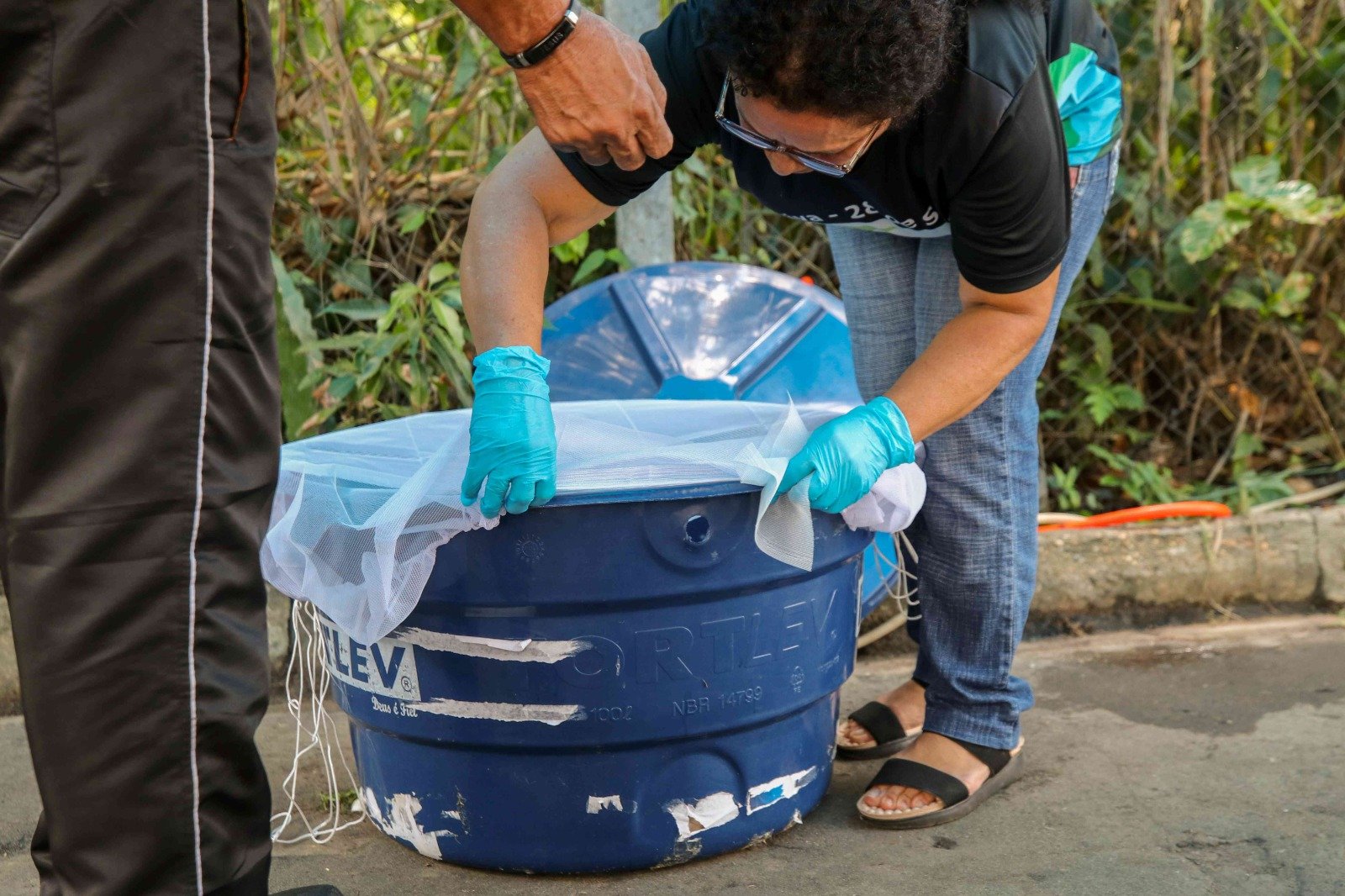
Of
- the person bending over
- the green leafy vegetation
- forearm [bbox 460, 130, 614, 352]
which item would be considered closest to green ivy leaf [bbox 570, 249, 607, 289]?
the green leafy vegetation

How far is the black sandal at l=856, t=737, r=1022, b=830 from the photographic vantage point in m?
1.77

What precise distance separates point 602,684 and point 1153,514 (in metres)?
Result: 1.74

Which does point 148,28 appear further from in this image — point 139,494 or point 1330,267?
point 1330,267

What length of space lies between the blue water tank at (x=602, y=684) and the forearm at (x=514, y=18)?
519 millimetres

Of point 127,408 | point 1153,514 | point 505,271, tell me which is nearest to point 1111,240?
point 1153,514

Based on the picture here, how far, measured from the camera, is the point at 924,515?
6.08 feet

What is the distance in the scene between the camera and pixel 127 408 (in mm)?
881

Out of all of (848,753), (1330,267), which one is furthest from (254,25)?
(1330,267)

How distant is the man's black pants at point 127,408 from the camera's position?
0.85 metres

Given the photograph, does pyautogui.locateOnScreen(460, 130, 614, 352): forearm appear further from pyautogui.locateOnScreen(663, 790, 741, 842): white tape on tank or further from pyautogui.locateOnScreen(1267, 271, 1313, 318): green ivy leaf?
pyautogui.locateOnScreen(1267, 271, 1313, 318): green ivy leaf

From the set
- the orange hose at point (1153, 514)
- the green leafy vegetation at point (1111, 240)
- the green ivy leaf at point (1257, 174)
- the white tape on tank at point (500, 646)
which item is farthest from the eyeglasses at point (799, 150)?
the green ivy leaf at point (1257, 174)

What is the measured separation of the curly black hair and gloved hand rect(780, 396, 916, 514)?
37cm

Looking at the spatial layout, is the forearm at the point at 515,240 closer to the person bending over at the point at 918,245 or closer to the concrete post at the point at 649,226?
the person bending over at the point at 918,245

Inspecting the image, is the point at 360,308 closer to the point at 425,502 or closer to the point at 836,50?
the point at 425,502
